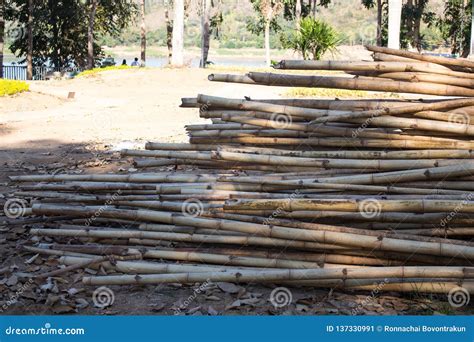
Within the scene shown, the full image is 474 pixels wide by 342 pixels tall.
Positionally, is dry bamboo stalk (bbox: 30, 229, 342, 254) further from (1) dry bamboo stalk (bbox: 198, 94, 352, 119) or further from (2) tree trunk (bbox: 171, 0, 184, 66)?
(2) tree trunk (bbox: 171, 0, 184, 66)

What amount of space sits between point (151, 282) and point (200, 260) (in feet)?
0.98

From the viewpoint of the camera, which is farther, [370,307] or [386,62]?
[386,62]

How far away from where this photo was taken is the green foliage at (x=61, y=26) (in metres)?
26.5

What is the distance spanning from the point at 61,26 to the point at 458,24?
70.6ft

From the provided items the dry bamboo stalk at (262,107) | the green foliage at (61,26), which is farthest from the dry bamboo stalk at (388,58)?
the green foliage at (61,26)

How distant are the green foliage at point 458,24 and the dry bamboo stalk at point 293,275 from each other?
32.2m

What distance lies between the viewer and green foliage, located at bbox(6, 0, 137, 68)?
86.9ft

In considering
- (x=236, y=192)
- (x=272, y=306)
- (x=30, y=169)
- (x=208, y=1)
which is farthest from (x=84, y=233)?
(x=208, y=1)

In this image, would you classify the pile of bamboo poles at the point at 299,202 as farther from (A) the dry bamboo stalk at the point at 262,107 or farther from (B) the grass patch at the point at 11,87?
(B) the grass patch at the point at 11,87

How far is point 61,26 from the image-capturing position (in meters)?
27.5

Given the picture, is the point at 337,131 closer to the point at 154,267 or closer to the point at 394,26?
the point at 154,267

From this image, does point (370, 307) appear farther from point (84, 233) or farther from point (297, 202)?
point (84, 233)

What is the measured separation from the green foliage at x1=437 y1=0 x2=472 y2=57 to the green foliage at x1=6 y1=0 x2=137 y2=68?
17386mm

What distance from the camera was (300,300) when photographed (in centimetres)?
324
